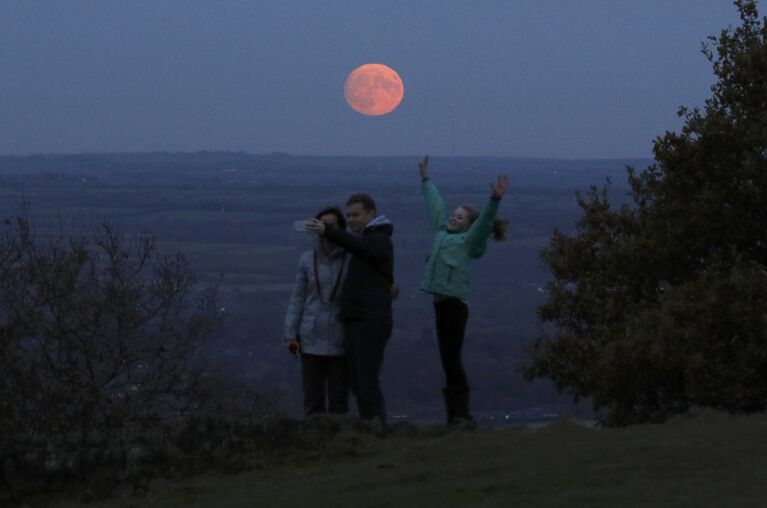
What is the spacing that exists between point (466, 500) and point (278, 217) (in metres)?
86.3

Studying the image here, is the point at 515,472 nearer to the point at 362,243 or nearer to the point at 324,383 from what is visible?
the point at 362,243

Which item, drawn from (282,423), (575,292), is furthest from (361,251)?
(575,292)

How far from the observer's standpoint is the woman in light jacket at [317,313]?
8.88 m

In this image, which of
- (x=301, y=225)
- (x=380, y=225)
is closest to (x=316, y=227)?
Answer: (x=301, y=225)

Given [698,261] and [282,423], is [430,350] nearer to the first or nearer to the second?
[698,261]

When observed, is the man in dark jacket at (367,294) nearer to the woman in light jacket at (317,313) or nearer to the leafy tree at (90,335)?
the woman in light jacket at (317,313)

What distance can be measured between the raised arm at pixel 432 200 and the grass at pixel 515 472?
162 cm

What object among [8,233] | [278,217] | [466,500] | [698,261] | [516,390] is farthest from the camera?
[278,217]

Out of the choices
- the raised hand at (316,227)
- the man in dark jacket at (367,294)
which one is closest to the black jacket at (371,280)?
the man in dark jacket at (367,294)

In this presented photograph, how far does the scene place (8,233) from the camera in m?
13.3

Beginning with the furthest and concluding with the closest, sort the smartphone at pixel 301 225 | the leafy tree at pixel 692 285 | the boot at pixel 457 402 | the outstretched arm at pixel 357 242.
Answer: the leafy tree at pixel 692 285 < the boot at pixel 457 402 < the outstretched arm at pixel 357 242 < the smartphone at pixel 301 225

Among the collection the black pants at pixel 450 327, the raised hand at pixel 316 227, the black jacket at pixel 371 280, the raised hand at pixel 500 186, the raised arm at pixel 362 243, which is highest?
the raised hand at pixel 500 186

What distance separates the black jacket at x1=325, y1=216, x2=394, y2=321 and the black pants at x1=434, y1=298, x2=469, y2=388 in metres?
0.48

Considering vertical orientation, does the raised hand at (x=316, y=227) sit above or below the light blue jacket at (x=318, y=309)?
above
